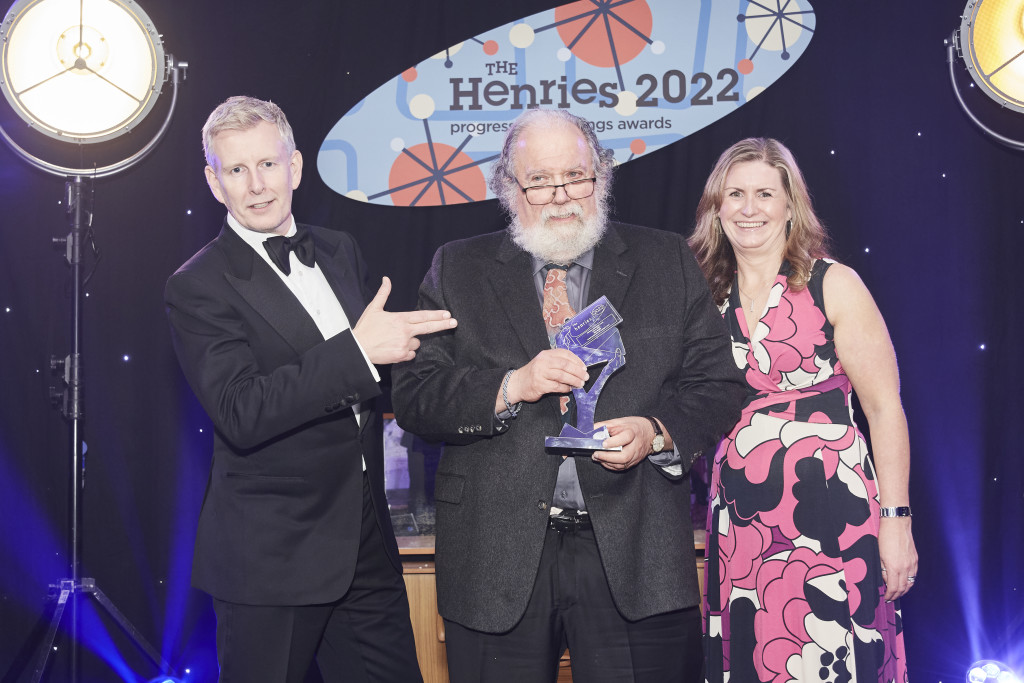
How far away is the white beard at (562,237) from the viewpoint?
205 centimetres

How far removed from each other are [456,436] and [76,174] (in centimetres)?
238

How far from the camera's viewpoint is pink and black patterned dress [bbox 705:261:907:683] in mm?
2402

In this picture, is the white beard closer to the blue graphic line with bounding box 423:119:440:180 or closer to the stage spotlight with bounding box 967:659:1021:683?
the blue graphic line with bounding box 423:119:440:180

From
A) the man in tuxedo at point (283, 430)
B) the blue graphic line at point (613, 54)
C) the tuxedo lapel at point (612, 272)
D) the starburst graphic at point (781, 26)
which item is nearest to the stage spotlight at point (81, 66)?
the man in tuxedo at point (283, 430)

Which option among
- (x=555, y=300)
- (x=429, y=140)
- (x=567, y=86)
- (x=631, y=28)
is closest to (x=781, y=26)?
(x=631, y=28)

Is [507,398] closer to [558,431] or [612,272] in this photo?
[558,431]

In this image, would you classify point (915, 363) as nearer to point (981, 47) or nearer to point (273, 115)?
point (981, 47)

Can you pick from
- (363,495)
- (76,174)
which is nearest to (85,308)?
(76,174)

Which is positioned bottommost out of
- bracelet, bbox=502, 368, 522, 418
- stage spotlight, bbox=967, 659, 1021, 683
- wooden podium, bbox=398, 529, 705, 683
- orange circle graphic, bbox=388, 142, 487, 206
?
stage spotlight, bbox=967, 659, 1021, 683

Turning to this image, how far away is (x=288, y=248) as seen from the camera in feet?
7.54

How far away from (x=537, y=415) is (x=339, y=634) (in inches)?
33.5

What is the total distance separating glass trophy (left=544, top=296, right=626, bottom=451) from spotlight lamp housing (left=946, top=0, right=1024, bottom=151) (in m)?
2.61

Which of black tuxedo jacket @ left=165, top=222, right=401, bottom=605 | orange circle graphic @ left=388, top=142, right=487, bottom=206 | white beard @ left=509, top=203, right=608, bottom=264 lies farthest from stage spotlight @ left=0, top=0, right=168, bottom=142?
white beard @ left=509, top=203, right=608, bottom=264

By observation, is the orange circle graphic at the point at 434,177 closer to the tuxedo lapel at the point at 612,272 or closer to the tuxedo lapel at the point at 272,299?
the tuxedo lapel at the point at 272,299
